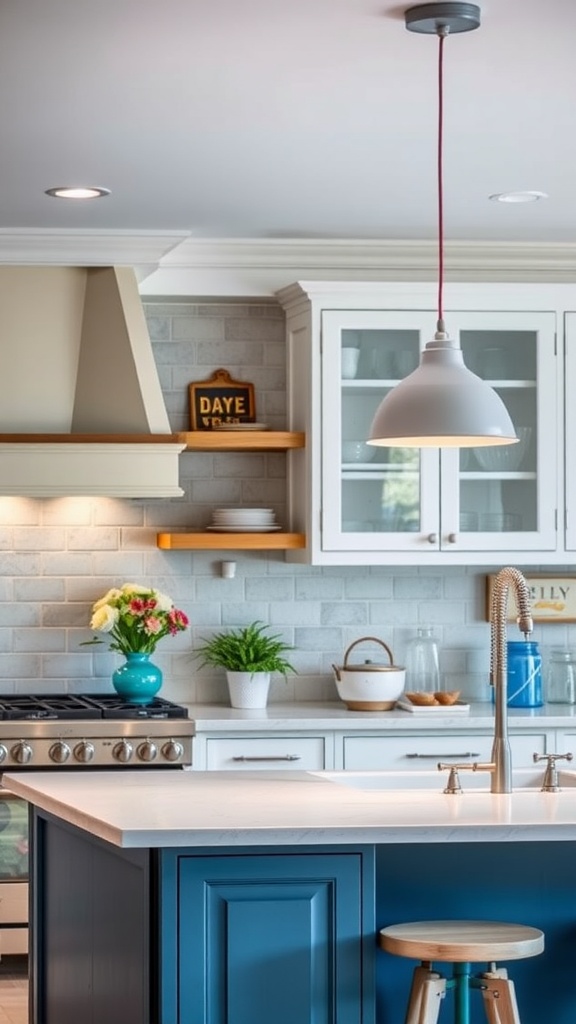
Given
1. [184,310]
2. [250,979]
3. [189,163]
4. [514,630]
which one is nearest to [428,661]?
[514,630]

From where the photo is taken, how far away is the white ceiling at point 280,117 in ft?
11.4

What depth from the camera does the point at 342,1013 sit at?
317 centimetres

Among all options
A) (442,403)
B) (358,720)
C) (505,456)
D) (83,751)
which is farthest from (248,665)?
(442,403)

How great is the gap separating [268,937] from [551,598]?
3425 mm

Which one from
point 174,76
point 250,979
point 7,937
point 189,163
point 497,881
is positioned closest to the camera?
point 250,979

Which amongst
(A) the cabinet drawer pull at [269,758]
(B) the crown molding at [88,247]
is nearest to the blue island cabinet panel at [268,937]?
(A) the cabinet drawer pull at [269,758]

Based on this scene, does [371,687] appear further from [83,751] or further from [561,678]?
[83,751]

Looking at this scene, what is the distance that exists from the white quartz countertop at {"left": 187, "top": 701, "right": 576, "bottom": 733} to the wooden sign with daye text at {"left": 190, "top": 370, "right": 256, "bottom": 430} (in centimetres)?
113

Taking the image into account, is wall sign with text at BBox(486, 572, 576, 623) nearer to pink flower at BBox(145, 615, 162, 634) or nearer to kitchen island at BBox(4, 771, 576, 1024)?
pink flower at BBox(145, 615, 162, 634)

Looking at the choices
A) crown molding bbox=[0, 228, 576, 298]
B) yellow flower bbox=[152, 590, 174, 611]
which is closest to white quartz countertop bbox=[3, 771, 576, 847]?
yellow flower bbox=[152, 590, 174, 611]

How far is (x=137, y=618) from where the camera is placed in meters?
5.83

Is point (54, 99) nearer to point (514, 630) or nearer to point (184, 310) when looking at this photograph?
point (184, 310)

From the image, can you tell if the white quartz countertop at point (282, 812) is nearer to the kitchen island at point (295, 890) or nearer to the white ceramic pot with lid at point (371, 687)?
the kitchen island at point (295, 890)

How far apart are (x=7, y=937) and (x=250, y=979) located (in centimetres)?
269
